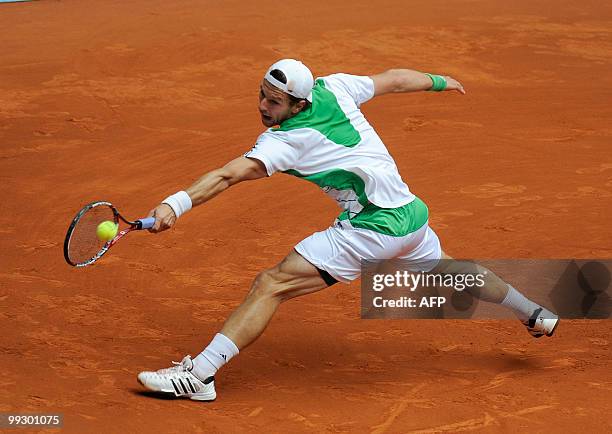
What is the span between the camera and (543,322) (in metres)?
7.71

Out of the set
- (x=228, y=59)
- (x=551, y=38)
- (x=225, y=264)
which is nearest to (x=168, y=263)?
(x=225, y=264)

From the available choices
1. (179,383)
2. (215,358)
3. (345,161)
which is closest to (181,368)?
(179,383)

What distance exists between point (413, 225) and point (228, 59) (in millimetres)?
7047

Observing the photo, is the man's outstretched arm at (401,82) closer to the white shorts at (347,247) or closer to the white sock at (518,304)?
the white shorts at (347,247)

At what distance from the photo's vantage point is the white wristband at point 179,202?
21.5 ft

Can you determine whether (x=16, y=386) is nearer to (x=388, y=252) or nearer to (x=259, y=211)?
(x=388, y=252)

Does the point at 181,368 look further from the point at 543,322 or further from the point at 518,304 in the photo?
the point at 543,322

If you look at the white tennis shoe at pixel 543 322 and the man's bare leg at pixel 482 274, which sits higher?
the man's bare leg at pixel 482 274

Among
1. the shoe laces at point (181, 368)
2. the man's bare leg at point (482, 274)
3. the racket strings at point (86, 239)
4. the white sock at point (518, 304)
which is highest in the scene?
the racket strings at point (86, 239)

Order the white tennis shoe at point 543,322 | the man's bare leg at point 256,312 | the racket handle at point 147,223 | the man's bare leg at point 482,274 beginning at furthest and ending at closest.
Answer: the white tennis shoe at point 543,322 → the man's bare leg at point 482,274 → the man's bare leg at point 256,312 → the racket handle at point 147,223

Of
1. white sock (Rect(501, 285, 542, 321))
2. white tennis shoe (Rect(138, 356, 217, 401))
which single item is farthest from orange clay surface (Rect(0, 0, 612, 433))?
white sock (Rect(501, 285, 542, 321))

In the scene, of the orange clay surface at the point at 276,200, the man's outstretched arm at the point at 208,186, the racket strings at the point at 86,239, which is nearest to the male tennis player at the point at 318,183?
the man's outstretched arm at the point at 208,186

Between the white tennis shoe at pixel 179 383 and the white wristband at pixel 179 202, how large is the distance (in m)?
1.00

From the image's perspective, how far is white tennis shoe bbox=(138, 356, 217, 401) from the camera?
22.8 feet
